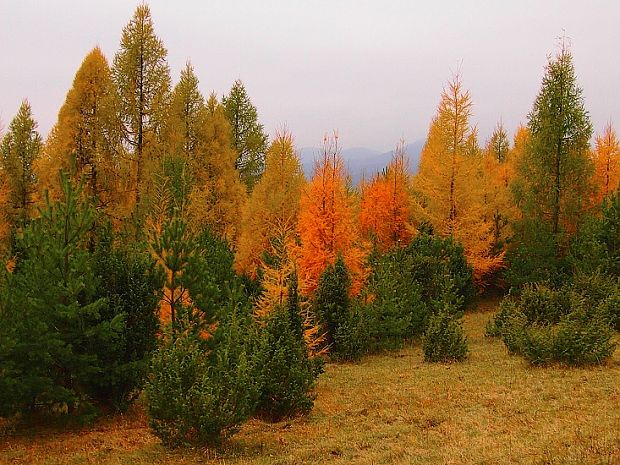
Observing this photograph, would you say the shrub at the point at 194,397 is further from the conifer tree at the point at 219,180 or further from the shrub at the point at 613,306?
the conifer tree at the point at 219,180

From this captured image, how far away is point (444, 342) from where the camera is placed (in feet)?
59.6

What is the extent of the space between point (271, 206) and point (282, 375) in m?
15.2

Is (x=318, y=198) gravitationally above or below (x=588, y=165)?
below

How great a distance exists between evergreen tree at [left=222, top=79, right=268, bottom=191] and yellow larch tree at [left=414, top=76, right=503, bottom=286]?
1442 centimetres

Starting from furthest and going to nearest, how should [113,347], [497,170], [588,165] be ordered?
[497,170], [588,165], [113,347]

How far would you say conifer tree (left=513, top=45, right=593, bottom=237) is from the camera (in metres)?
27.3

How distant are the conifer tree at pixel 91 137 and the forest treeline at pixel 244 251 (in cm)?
10

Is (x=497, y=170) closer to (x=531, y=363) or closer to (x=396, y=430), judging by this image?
(x=531, y=363)

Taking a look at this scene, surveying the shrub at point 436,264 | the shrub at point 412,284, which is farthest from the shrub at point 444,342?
the shrub at point 436,264

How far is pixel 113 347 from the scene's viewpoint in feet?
40.2

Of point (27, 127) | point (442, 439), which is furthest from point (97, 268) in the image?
point (27, 127)

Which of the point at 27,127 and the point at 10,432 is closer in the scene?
the point at 10,432

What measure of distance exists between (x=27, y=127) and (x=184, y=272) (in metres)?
25.0

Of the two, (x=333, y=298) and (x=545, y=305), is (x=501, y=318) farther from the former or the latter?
(x=333, y=298)
